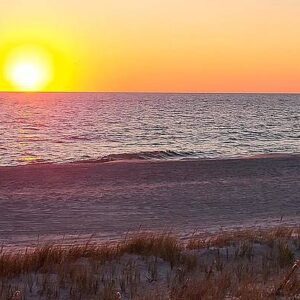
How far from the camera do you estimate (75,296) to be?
629cm

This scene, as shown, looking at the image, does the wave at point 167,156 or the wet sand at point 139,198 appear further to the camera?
the wave at point 167,156

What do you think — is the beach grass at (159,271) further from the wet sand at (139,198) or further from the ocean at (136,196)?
the wet sand at (139,198)

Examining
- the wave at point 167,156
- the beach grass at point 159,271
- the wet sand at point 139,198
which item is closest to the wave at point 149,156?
the wave at point 167,156

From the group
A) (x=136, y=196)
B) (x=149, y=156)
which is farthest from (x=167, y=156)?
(x=136, y=196)

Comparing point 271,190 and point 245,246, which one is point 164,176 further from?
point 245,246

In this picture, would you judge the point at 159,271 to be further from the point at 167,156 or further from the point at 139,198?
the point at 167,156

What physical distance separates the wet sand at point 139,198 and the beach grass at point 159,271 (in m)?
4.54

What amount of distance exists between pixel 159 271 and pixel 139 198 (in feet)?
38.6

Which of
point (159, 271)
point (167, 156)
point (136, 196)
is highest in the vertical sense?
point (159, 271)

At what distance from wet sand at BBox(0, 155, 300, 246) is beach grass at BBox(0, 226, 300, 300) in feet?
14.9

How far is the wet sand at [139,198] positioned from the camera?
1482 centimetres

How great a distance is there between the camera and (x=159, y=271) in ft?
24.8

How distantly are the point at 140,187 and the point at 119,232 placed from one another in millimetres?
7821

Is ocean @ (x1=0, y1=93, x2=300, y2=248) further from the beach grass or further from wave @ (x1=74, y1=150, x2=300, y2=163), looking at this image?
the beach grass
